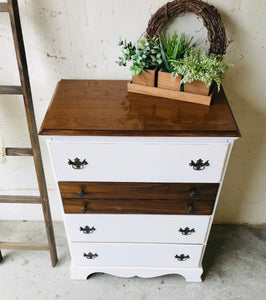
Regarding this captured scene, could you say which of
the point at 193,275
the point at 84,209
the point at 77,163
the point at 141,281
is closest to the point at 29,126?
the point at 77,163

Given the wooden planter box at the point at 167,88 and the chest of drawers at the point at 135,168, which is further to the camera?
the wooden planter box at the point at 167,88

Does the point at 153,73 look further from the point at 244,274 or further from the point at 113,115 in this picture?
the point at 244,274

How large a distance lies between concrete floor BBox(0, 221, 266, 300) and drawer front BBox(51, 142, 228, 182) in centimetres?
80

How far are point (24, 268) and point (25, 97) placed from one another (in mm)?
1109

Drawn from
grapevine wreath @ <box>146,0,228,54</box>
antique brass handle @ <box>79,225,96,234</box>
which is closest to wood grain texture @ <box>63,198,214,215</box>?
antique brass handle @ <box>79,225,96,234</box>

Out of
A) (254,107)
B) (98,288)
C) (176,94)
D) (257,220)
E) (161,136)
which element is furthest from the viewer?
(257,220)

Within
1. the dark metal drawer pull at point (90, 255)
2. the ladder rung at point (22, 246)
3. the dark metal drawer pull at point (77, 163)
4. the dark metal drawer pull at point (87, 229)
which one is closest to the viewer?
the dark metal drawer pull at point (77, 163)

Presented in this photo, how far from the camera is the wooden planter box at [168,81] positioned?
1.31m

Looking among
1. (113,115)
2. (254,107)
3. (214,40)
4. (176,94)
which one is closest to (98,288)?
(113,115)

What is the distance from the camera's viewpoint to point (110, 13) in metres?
1.38

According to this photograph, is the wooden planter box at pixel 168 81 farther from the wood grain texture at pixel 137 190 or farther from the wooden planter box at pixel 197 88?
the wood grain texture at pixel 137 190

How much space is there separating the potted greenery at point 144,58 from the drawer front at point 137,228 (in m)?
0.66

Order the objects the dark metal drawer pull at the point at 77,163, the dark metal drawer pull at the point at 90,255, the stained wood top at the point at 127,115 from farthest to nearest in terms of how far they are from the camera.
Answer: the dark metal drawer pull at the point at 90,255 → the dark metal drawer pull at the point at 77,163 → the stained wood top at the point at 127,115

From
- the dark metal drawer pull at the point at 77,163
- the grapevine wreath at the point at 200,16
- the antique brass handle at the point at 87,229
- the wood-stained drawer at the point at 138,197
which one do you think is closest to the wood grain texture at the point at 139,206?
the wood-stained drawer at the point at 138,197
